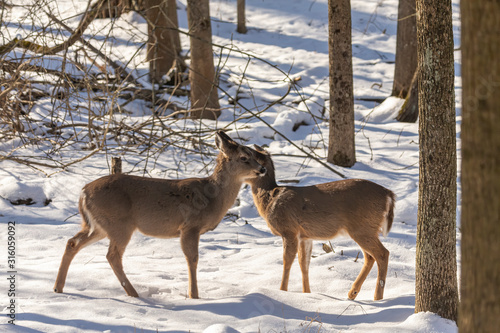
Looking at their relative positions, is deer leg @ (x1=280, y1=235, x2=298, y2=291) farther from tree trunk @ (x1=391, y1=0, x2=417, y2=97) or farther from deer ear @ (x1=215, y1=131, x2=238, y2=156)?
tree trunk @ (x1=391, y1=0, x2=417, y2=97)

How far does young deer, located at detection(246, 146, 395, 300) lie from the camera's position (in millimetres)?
5852

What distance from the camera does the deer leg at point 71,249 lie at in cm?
541

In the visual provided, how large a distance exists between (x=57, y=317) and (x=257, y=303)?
1.69 metres

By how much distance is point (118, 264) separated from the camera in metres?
5.51

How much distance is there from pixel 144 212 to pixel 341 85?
5141 mm

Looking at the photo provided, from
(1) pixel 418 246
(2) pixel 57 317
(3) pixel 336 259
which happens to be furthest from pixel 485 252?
(3) pixel 336 259

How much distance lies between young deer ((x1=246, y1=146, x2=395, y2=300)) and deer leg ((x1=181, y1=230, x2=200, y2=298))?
944mm

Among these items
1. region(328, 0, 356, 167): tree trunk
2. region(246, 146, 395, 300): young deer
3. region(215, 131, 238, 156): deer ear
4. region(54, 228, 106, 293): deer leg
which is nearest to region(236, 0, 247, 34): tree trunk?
region(328, 0, 356, 167): tree trunk

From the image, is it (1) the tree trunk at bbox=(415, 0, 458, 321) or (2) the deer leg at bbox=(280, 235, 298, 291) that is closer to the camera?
(1) the tree trunk at bbox=(415, 0, 458, 321)

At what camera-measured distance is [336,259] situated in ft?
22.5

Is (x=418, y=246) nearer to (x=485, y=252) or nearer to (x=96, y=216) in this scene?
(x=485, y=252)

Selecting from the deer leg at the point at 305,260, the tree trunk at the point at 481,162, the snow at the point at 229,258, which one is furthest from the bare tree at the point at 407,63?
the tree trunk at the point at 481,162

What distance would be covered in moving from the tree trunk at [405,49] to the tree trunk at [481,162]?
10.5m

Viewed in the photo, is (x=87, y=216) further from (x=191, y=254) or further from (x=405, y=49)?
(x=405, y=49)
